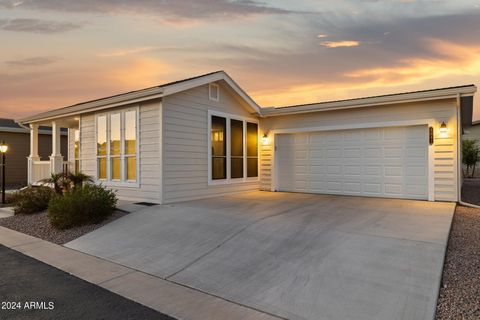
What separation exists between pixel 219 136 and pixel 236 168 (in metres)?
1.33

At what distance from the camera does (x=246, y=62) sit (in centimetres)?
1265

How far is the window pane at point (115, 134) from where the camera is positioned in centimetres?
962

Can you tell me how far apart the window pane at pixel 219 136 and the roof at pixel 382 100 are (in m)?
1.97

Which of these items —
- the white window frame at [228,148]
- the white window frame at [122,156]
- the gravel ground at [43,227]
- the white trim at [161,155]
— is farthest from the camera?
the white window frame at [228,148]

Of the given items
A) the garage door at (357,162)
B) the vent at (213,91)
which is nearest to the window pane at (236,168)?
the garage door at (357,162)

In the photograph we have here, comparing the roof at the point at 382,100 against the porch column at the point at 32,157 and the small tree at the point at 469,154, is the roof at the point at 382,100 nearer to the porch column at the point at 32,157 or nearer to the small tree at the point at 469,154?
the porch column at the point at 32,157

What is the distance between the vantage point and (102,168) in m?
10.2

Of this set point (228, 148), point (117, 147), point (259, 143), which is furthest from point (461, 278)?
point (117, 147)

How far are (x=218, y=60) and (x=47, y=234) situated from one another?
9025 millimetres

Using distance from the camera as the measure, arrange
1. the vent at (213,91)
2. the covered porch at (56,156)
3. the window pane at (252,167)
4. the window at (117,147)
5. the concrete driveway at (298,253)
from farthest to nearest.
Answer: the covered porch at (56,156) → the window pane at (252,167) → the vent at (213,91) → the window at (117,147) → the concrete driveway at (298,253)

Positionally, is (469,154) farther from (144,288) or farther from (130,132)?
(144,288)

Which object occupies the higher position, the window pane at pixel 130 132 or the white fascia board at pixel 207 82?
the white fascia board at pixel 207 82

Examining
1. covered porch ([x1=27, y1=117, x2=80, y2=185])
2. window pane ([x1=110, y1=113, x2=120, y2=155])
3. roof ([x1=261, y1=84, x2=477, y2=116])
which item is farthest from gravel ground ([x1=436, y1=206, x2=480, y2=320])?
covered porch ([x1=27, y1=117, x2=80, y2=185])

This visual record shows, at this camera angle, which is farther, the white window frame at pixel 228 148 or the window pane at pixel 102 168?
the window pane at pixel 102 168
